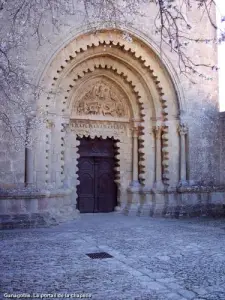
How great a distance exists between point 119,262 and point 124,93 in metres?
7.30

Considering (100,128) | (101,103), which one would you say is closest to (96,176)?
(100,128)

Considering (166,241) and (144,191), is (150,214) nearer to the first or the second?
(144,191)

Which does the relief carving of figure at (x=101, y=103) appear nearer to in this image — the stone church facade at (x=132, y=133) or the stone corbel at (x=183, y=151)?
the stone church facade at (x=132, y=133)

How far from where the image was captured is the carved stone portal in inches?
464

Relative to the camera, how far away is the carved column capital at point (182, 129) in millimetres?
11328

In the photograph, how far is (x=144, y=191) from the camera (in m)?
11.4

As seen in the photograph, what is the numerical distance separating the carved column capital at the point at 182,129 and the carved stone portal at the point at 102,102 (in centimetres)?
174

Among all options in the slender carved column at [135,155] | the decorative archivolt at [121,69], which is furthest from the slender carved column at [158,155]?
the slender carved column at [135,155]

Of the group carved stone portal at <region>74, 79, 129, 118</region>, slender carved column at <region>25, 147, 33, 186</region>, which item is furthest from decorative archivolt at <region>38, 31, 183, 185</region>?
slender carved column at <region>25, 147, 33, 186</region>

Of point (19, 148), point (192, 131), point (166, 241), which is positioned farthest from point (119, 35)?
point (166, 241)

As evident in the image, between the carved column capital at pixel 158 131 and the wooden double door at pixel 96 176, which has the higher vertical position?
the carved column capital at pixel 158 131

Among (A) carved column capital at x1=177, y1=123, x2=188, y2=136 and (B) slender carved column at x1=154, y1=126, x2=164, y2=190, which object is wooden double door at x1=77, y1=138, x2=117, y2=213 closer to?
(B) slender carved column at x1=154, y1=126, x2=164, y2=190

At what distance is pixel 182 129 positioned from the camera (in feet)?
37.2

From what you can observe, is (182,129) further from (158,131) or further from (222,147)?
(222,147)
